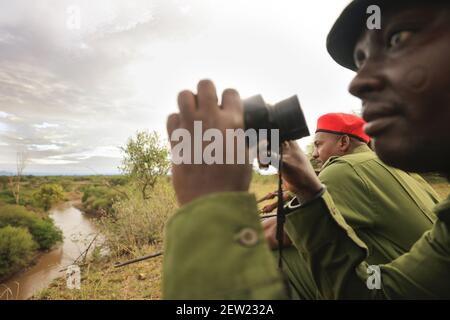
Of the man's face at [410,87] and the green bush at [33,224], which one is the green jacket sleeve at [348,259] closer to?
the man's face at [410,87]

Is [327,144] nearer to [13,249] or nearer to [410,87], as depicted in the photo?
[410,87]

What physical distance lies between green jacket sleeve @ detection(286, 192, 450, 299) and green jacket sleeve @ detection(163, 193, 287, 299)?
756 millimetres

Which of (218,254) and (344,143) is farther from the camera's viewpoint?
(344,143)

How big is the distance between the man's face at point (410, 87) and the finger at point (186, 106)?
0.58 metres

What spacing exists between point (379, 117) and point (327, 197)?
555 millimetres

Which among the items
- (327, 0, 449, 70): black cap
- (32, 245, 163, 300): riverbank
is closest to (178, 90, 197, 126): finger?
(327, 0, 449, 70): black cap

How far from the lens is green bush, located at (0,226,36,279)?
10898 mm

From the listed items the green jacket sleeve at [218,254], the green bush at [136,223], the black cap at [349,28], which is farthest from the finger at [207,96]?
the green bush at [136,223]

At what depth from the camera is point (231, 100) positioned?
725mm

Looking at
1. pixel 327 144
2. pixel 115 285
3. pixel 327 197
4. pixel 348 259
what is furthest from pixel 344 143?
pixel 115 285

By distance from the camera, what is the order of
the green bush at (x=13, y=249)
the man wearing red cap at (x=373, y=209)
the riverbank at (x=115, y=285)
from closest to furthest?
1. the man wearing red cap at (x=373, y=209)
2. the riverbank at (x=115, y=285)
3. the green bush at (x=13, y=249)

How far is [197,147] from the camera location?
664mm

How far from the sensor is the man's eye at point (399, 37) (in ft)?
2.74

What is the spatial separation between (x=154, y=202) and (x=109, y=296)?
17.4 feet
